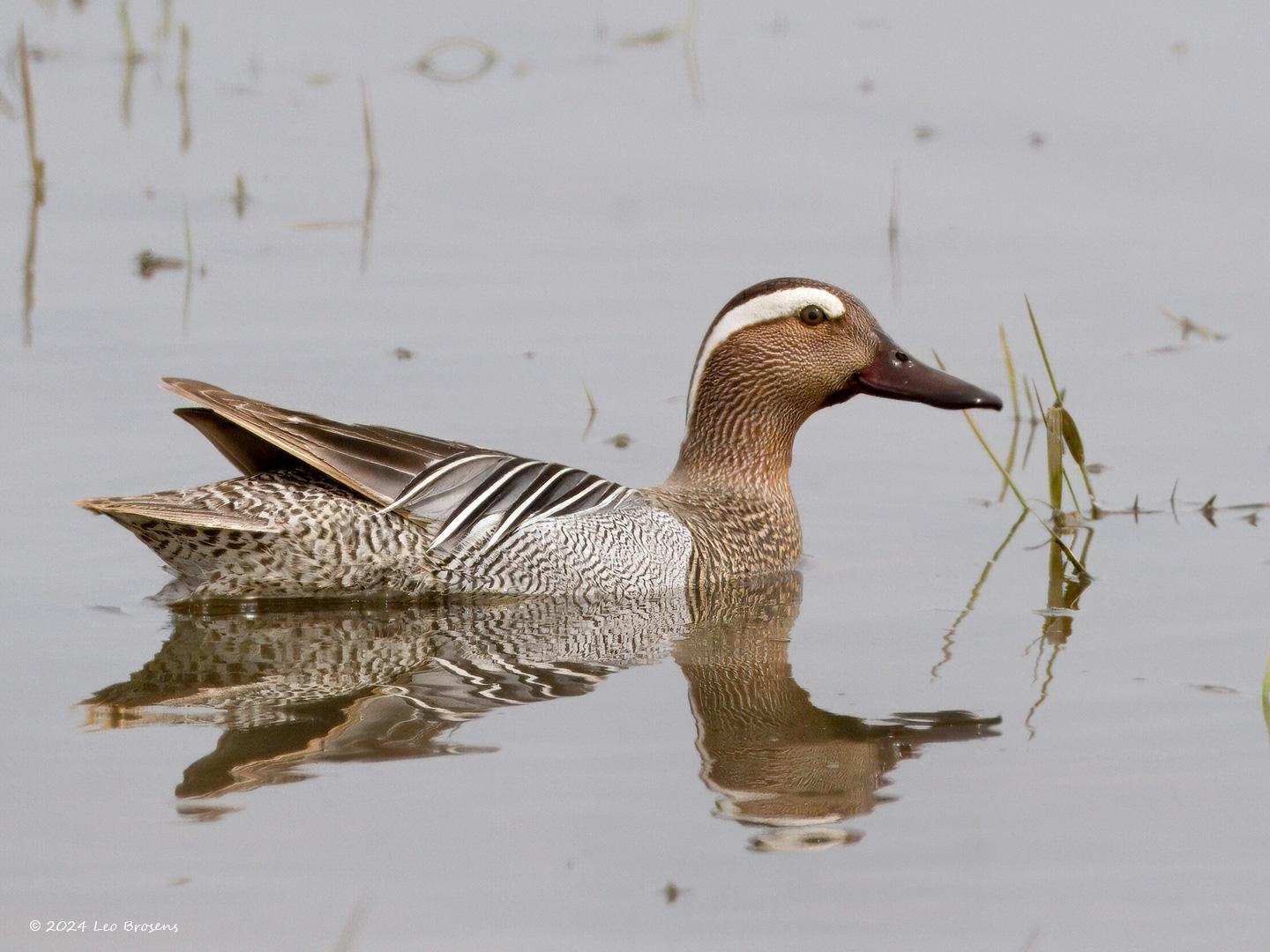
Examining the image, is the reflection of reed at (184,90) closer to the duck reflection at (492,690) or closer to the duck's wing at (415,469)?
the duck's wing at (415,469)

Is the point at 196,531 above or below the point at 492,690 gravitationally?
above

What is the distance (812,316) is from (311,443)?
2.15 meters

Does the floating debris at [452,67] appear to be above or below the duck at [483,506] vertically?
above

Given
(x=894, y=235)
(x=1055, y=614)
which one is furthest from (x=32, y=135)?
(x=1055, y=614)

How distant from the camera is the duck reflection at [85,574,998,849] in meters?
5.69

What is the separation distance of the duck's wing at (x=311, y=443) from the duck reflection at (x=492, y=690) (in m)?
0.48

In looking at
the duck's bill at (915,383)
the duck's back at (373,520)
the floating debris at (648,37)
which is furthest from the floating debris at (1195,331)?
the floating debris at (648,37)

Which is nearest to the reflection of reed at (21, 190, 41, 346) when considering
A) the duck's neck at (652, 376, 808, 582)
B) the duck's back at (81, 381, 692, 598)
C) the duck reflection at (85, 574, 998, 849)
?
the duck's back at (81, 381, 692, 598)

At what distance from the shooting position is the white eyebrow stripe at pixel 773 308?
8.20 m

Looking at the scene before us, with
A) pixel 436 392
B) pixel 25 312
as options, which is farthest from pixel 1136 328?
pixel 25 312

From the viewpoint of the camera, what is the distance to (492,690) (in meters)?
6.43

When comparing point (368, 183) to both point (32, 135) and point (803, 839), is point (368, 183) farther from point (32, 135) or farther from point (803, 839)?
point (803, 839)

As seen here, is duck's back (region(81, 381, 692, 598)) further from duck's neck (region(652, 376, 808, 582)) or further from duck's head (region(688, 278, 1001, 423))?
duck's head (region(688, 278, 1001, 423))

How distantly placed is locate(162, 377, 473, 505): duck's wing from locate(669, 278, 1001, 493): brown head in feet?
4.18
